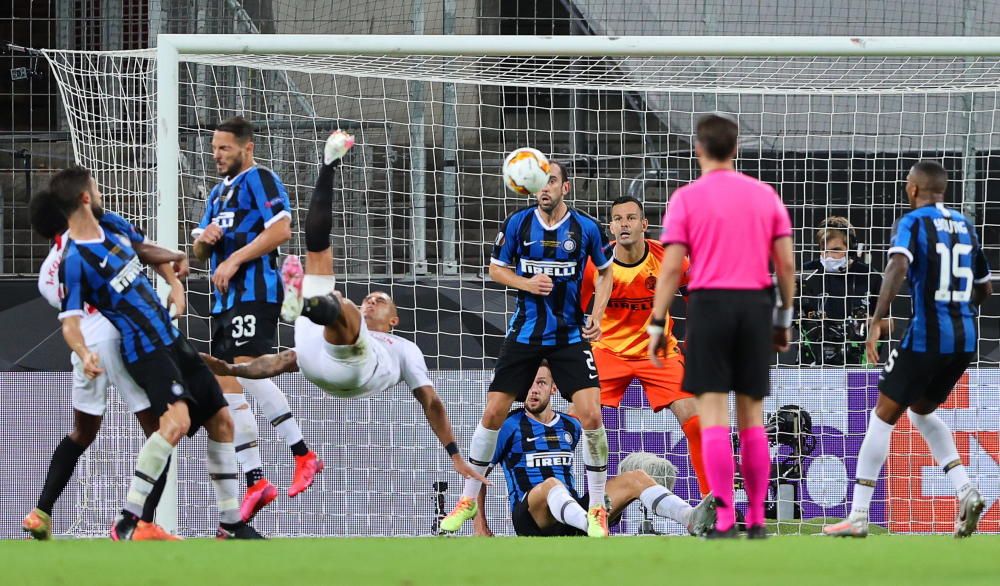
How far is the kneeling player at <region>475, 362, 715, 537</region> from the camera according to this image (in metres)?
8.08

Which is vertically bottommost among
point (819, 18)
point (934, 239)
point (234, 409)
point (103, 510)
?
point (103, 510)

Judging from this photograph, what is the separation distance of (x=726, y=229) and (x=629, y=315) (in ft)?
11.0

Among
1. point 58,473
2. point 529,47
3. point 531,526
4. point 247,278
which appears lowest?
point 531,526

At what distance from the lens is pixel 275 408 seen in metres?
7.36

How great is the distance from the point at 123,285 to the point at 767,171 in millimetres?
6062

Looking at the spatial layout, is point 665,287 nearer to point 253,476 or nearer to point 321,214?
point 321,214

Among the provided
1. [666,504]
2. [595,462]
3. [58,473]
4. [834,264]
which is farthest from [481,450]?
[834,264]

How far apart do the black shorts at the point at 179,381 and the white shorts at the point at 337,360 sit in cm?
49

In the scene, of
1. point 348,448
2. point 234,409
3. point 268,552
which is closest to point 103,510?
point 348,448

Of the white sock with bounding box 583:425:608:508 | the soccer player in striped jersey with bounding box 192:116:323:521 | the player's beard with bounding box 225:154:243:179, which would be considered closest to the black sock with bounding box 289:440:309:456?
the soccer player in striped jersey with bounding box 192:116:323:521

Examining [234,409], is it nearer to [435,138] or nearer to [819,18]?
[435,138]

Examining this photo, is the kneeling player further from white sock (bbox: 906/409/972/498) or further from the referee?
the referee

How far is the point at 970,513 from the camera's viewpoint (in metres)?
6.52

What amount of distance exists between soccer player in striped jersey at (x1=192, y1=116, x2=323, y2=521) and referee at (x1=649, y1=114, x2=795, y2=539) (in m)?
2.52
